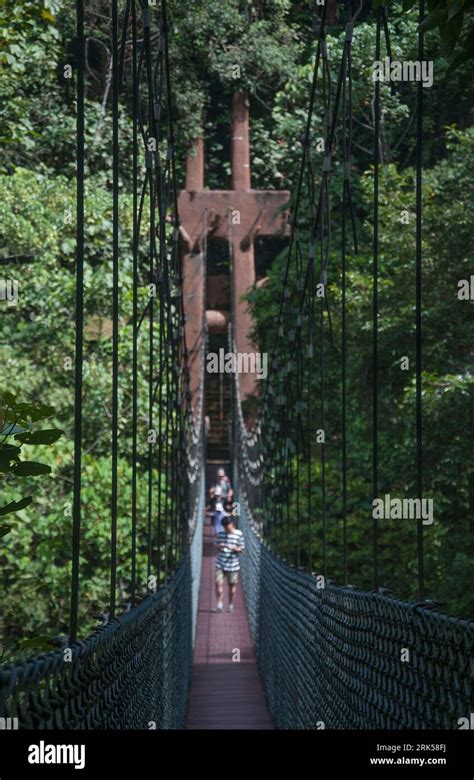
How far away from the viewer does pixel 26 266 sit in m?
12.3

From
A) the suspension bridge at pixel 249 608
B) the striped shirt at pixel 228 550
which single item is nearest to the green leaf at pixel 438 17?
the suspension bridge at pixel 249 608

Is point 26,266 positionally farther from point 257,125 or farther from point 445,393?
point 257,125

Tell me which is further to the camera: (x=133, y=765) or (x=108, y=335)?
(x=108, y=335)

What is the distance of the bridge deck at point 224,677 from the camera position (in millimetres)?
7391

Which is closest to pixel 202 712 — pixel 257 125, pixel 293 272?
pixel 293 272

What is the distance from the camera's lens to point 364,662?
3332 mm

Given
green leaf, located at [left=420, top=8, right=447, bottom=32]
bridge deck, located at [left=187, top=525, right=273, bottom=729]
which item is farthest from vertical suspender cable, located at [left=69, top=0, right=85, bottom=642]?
bridge deck, located at [left=187, top=525, right=273, bottom=729]

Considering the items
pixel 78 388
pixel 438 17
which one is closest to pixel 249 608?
pixel 78 388

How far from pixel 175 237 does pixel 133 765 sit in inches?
211

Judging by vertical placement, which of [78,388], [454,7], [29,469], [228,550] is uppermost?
[454,7]

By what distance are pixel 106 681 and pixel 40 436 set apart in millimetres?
547

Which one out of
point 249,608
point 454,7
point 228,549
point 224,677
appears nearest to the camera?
point 454,7

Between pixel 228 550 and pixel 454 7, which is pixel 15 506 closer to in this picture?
pixel 454 7

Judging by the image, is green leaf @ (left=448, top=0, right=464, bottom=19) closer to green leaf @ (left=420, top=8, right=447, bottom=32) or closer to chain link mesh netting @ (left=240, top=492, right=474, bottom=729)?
green leaf @ (left=420, top=8, right=447, bottom=32)
